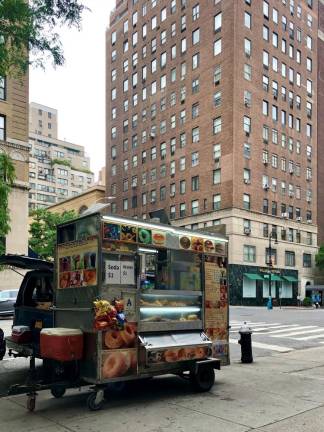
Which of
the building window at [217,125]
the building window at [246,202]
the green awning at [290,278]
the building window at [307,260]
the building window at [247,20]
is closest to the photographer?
the building window at [246,202]

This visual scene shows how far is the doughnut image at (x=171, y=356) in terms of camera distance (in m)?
7.50

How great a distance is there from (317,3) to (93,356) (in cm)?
7096

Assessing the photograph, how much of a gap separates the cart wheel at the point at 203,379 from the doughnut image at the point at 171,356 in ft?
1.80

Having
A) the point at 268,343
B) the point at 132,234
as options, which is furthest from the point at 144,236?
the point at 268,343

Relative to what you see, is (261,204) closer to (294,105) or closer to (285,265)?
(285,265)

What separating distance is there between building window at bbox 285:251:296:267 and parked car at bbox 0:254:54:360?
51791 millimetres

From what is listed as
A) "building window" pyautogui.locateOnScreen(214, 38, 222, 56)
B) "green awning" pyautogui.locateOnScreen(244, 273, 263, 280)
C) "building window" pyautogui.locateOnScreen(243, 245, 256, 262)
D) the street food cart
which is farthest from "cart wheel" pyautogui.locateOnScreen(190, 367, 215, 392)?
"building window" pyautogui.locateOnScreen(214, 38, 222, 56)

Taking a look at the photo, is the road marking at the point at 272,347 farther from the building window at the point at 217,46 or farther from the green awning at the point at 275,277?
the building window at the point at 217,46

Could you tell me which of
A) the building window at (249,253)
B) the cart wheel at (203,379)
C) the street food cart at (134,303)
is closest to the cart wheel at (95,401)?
the street food cart at (134,303)

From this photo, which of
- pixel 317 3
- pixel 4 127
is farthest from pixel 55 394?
pixel 317 3

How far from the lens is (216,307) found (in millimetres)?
8672

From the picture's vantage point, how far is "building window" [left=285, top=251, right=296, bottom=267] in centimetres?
5872

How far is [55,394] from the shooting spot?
754cm

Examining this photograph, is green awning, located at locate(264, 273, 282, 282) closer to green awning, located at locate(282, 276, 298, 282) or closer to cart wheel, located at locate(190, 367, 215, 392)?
green awning, located at locate(282, 276, 298, 282)
